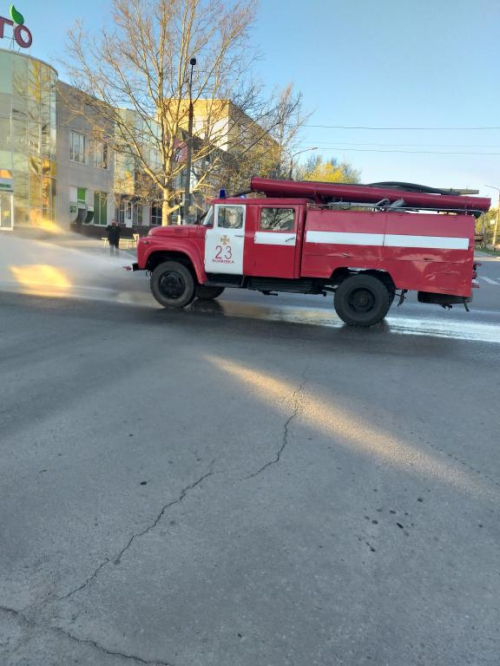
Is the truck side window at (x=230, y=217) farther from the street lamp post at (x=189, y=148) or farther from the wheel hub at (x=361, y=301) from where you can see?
the street lamp post at (x=189, y=148)

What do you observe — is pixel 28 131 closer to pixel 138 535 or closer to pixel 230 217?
pixel 230 217

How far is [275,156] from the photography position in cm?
2534

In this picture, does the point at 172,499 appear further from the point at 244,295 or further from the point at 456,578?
the point at 244,295

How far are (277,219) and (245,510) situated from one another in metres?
7.10

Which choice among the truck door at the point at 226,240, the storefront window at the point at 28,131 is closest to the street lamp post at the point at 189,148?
the truck door at the point at 226,240

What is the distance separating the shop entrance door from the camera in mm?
30391

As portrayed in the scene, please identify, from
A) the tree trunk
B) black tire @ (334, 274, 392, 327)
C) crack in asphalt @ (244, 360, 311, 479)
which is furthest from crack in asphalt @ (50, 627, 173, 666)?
the tree trunk

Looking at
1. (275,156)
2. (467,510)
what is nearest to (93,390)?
(467,510)

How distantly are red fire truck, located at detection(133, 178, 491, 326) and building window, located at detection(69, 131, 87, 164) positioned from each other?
97.7 feet

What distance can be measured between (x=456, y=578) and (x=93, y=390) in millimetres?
3840

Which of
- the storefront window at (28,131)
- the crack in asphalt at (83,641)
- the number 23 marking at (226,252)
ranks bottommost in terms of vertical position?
the crack in asphalt at (83,641)

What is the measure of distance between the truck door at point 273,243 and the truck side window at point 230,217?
33 cm

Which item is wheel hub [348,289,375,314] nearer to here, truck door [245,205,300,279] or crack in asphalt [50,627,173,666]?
truck door [245,205,300,279]

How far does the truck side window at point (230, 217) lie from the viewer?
382 inches
